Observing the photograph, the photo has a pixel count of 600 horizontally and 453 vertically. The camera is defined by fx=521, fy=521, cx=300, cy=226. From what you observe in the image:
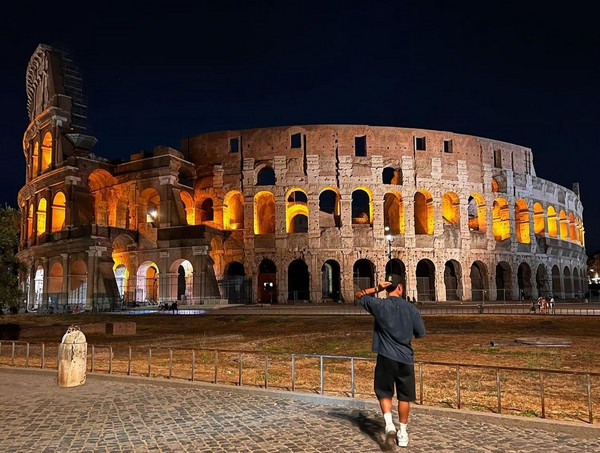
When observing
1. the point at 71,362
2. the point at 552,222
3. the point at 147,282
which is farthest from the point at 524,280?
the point at 71,362

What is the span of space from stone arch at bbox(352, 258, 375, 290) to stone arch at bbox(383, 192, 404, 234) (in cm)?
347

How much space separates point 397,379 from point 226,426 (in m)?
2.25

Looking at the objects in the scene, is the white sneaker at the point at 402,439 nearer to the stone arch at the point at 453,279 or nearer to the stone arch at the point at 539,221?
the stone arch at the point at 453,279

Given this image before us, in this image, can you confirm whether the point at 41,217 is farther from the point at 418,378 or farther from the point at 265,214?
the point at 418,378

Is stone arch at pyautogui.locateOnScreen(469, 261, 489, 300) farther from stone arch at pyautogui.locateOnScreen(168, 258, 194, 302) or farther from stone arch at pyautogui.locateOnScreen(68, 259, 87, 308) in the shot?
stone arch at pyautogui.locateOnScreen(68, 259, 87, 308)

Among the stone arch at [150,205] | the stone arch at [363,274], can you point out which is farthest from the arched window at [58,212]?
the stone arch at [363,274]

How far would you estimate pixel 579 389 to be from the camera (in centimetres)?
941

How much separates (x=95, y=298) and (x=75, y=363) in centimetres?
2781

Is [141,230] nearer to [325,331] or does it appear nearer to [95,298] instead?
[95,298]

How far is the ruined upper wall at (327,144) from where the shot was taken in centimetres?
4091

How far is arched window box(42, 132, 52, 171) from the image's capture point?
145ft

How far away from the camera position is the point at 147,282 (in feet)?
135

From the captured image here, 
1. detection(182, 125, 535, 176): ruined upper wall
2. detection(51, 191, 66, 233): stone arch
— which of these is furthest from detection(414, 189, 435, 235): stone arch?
detection(51, 191, 66, 233): stone arch

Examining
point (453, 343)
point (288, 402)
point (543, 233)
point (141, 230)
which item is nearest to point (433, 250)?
point (543, 233)
